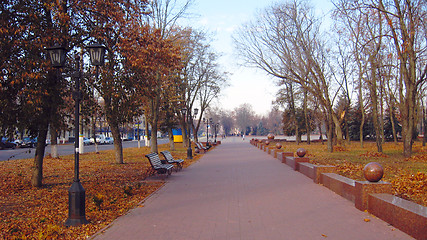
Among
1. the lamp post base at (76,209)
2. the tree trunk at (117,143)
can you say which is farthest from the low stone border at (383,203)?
the tree trunk at (117,143)

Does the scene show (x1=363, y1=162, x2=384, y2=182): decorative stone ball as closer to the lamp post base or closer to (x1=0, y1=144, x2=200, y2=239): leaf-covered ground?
(x1=0, y1=144, x2=200, y2=239): leaf-covered ground

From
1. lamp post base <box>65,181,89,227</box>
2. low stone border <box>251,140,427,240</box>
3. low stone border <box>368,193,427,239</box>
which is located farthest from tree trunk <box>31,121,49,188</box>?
low stone border <box>368,193,427,239</box>

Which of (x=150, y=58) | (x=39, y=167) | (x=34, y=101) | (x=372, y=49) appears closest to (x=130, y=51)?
(x=150, y=58)

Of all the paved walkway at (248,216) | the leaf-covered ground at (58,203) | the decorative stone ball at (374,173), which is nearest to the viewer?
the paved walkway at (248,216)

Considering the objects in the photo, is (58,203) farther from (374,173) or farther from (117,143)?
(117,143)

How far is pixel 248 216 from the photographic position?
661 centimetres

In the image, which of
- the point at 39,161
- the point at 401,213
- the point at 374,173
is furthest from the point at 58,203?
the point at 401,213

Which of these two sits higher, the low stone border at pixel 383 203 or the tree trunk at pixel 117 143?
the tree trunk at pixel 117 143

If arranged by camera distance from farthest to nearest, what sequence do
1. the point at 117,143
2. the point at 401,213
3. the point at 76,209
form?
the point at 117,143 → the point at 76,209 → the point at 401,213

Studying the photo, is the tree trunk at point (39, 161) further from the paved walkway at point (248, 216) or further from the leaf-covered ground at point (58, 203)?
the paved walkway at point (248, 216)

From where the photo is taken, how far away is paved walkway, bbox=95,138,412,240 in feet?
17.8

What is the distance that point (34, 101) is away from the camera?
8328mm

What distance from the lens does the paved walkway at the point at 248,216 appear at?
5.43m

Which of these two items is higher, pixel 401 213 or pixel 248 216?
pixel 401 213
